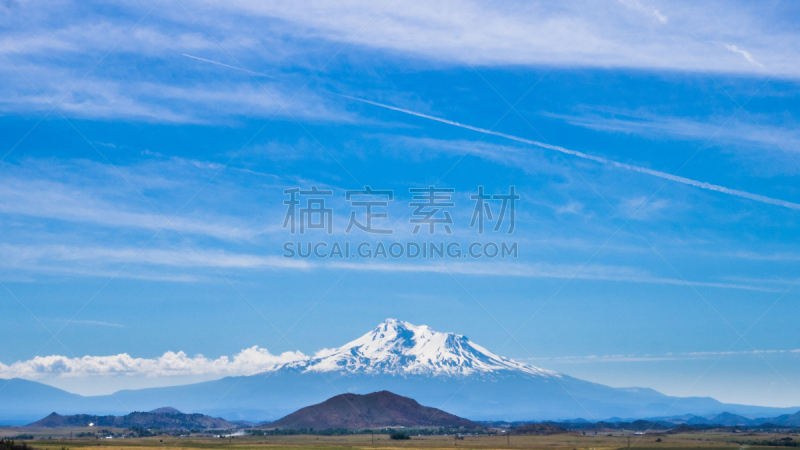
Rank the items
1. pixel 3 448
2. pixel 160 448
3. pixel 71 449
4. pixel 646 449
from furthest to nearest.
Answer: pixel 646 449 < pixel 160 448 < pixel 71 449 < pixel 3 448

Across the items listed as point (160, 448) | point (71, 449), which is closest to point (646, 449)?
point (160, 448)

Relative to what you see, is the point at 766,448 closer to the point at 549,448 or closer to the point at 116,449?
the point at 549,448

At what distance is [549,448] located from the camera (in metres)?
163

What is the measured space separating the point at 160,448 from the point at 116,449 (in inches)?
387

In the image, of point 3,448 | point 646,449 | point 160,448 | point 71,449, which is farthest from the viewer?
point 646,449

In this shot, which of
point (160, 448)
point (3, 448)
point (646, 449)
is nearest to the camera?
point (3, 448)

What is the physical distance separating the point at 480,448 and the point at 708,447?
166 feet

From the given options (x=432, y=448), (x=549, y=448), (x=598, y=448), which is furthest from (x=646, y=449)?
(x=432, y=448)

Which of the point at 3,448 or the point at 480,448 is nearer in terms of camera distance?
the point at 3,448

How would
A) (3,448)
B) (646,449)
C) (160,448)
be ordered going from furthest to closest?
1. (646,449)
2. (160,448)
3. (3,448)

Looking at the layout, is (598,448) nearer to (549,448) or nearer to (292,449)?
(549,448)

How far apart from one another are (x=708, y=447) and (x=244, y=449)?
9902 centimetres

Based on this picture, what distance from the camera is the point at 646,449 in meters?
163

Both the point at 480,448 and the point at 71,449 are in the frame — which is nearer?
the point at 71,449
